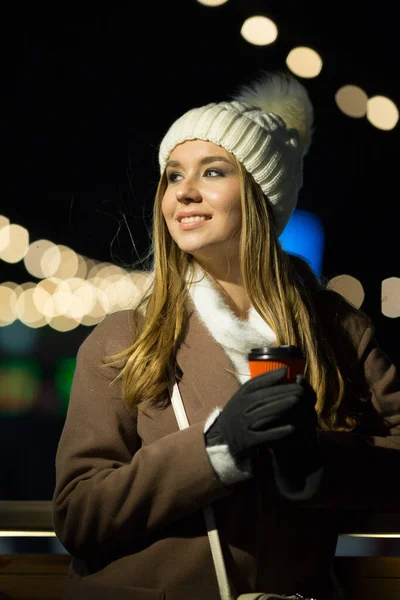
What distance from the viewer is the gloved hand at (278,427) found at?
6.23 ft

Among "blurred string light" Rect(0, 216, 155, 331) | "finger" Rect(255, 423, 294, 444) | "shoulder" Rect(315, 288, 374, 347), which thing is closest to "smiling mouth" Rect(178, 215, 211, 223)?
"shoulder" Rect(315, 288, 374, 347)

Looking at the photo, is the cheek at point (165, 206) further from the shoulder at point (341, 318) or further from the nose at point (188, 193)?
the shoulder at point (341, 318)

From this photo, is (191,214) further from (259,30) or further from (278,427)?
(259,30)

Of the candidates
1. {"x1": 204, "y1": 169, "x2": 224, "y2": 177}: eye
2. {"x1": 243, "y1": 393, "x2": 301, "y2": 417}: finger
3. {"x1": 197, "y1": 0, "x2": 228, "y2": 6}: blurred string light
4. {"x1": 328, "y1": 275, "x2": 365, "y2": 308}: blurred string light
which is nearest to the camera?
{"x1": 243, "y1": 393, "x2": 301, "y2": 417}: finger

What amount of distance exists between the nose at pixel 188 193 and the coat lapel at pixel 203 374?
35 centimetres

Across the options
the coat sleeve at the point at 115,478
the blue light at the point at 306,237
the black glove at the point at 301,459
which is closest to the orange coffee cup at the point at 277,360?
the black glove at the point at 301,459

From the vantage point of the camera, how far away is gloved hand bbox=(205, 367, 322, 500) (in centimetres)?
190

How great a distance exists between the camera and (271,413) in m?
1.89

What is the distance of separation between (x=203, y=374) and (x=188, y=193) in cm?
51

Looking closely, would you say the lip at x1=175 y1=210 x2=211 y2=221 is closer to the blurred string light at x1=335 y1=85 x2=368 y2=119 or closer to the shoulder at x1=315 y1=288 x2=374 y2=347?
the shoulder at x1=315 y1=288 x2=374 y2=347

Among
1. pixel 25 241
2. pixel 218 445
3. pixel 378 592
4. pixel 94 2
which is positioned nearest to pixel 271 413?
pixel 218 445

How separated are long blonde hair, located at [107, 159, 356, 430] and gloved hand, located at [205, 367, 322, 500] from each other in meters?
0.32

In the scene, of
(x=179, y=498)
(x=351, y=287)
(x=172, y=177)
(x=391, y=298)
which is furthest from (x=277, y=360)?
(x=391, y=298)

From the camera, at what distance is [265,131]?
257cm
